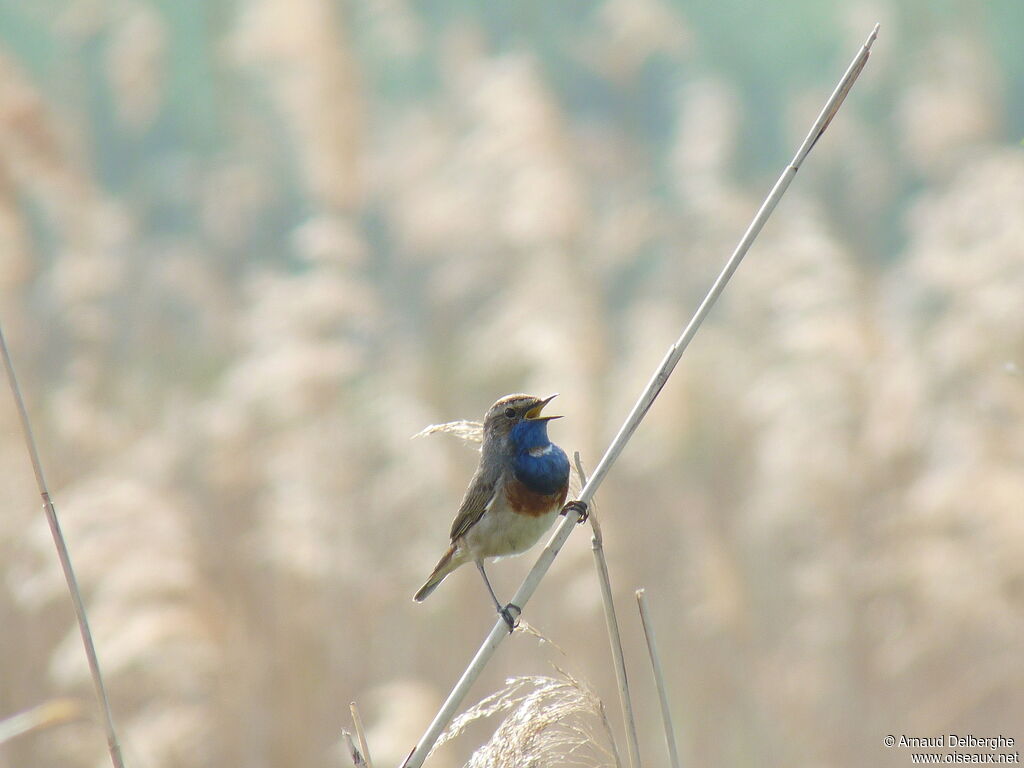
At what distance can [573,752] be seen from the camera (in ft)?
6.99

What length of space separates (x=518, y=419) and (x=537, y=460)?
13cm

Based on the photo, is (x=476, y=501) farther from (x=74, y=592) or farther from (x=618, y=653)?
(x=74, y=592)

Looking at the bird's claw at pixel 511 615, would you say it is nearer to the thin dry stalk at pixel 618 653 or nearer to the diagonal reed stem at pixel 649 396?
the diagonal reed stem at pixel 649 396

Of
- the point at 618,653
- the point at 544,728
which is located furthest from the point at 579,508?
the point at 544,728

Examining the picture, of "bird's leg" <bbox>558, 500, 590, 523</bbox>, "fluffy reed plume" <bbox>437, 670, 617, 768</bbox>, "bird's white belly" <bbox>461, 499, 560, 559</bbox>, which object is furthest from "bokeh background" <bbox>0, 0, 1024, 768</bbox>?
"fluffy reed plume" <bbox>437, 670, 617, 768</bbox>

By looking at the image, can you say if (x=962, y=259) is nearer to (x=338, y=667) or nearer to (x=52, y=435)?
(x=338, y=667)

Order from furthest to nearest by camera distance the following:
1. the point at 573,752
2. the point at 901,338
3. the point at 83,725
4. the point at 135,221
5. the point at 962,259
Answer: the point at 135,221 → the point at 901,338 → the point at 962,259 → the point at 83,725 → the point at 573,752

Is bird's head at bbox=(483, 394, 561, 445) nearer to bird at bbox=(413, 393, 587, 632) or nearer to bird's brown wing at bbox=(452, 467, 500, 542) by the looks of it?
bird at bbox=(413, 393, 587, 632)

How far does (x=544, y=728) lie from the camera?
6.56 feet

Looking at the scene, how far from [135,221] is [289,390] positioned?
2.32m

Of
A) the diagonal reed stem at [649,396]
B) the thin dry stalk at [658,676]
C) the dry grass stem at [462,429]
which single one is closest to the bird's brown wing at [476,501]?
the dry grass stem at [462,429]

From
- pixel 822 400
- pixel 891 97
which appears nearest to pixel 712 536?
pixel 822 400

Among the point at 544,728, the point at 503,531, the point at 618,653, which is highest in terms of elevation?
the point at 503,531

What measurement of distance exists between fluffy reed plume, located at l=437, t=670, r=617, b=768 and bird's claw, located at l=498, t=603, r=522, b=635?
11 cm
